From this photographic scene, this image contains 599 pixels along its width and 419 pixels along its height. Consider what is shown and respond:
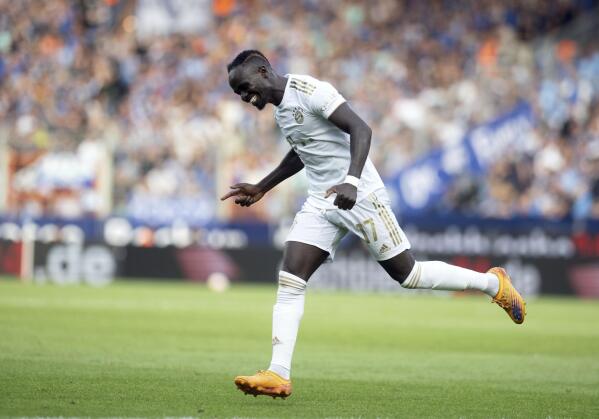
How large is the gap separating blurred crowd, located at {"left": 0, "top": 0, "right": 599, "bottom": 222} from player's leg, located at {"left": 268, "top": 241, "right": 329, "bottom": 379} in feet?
49.1

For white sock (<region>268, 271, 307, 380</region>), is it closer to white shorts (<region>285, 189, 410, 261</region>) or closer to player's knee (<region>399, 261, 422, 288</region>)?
white shorts (<region>285, 189, 410, 261</region>)

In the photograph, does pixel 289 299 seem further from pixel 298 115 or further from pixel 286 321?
pixel 298 115

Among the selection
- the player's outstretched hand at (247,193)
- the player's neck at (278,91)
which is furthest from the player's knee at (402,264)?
the player's neck at (278,91)

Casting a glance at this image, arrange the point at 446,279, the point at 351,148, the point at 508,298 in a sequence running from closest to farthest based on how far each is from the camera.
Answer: the point at 351,148
the point at 446,279
the point at 508,298

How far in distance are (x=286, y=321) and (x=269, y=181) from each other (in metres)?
1.32

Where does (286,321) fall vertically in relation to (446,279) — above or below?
below

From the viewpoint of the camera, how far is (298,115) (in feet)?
25.0

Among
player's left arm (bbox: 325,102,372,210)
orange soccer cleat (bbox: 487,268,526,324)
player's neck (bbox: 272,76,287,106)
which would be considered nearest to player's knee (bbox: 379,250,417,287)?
orange soccer cleat (bbox: 487,268,526,324)

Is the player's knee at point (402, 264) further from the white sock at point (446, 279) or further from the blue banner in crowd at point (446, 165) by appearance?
the blue banner in crowd at point (446, 165)

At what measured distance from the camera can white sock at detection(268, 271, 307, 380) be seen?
7391 mm

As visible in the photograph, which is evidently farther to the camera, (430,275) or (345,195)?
(430,275)

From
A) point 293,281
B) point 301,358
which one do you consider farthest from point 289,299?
point 301,358

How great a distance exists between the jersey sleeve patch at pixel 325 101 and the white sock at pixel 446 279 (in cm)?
134

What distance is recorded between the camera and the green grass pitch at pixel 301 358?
287 inches
